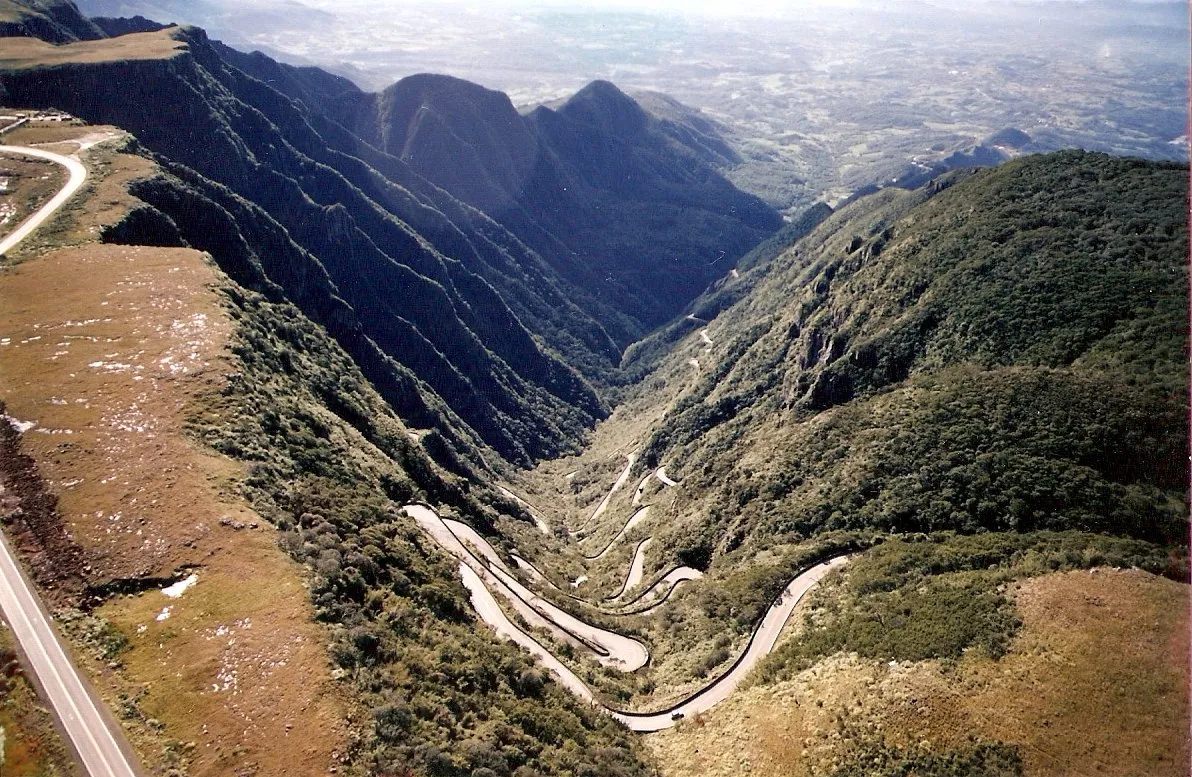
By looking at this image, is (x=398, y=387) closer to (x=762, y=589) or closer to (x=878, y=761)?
(x=762, y=589)

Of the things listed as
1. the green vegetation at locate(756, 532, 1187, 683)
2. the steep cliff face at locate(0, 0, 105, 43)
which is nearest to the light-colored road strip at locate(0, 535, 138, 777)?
the green vegetation at locate(756, 532, 1187, 683)

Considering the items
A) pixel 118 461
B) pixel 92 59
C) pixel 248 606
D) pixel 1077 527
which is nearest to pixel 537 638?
pixel 248 606

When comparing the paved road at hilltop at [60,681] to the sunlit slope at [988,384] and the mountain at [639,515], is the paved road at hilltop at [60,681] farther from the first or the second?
the sunlit slope at [988,384]

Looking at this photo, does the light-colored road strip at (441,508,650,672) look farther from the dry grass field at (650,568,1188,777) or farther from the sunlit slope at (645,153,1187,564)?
the sunlit slope at (645,153,1187,564)

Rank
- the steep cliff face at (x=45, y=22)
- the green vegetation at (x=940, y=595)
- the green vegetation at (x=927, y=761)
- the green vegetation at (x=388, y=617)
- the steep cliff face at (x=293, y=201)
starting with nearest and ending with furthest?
the green vegetation at (x=388, y=617) → the green vegetation at (x=927, y=761) → the green vegetation at (x=940, y=595) → the steep cliff face at (x=293, y=201) → the steep cliff face at (x=45, y=22)

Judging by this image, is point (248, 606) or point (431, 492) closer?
point (248, 606)

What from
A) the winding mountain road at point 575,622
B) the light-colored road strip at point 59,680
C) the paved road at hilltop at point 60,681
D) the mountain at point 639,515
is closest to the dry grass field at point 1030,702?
the mountain at point 639,515

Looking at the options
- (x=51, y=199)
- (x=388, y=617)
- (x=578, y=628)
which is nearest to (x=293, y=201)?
(x=51, y=199)
